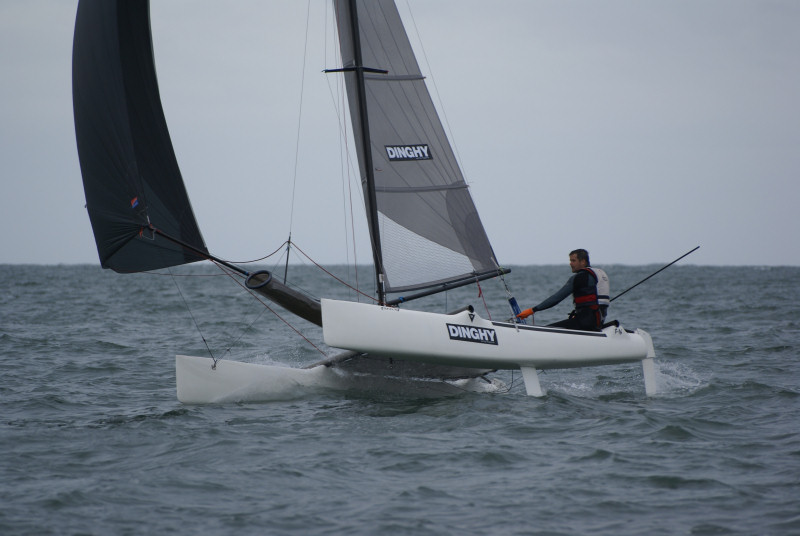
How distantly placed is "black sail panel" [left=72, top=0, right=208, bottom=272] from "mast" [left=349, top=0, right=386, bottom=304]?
1.68m

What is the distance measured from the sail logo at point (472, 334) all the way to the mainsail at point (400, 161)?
0.73 metres

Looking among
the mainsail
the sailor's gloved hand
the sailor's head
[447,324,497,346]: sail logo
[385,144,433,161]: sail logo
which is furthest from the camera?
the sailor's head

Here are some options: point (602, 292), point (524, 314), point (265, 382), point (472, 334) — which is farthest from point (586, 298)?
point (265, 382)

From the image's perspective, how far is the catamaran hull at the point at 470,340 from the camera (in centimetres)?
682

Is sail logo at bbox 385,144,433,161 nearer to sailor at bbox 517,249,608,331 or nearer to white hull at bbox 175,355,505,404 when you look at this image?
sailor at bbox 517,249,608,331

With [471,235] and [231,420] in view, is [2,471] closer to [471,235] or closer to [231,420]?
[231,420]

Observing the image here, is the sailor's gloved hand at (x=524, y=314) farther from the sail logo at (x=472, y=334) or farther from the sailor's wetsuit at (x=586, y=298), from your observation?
the sailor's wetsuit at (x=586, y=298)

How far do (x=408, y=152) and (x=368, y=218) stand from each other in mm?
747

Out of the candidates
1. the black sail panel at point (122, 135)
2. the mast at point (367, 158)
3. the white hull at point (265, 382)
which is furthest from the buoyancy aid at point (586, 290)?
the black sail panel at point (122, 135)

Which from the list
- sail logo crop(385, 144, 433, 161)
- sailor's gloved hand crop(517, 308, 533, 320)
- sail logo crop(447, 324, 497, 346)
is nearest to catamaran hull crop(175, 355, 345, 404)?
sail logo crop(447, 324, 497, 346)

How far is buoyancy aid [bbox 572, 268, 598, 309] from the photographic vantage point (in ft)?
25.1

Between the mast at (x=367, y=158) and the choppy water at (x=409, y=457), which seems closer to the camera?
the choppy water at (x=409, y=457)

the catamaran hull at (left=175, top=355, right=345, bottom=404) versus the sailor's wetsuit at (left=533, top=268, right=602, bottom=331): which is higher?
the sailor's wetsuit at (left=533, top=268, right=602, bottom=331)

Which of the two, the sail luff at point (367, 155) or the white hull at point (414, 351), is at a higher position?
the sail luff at point (367, 155)
